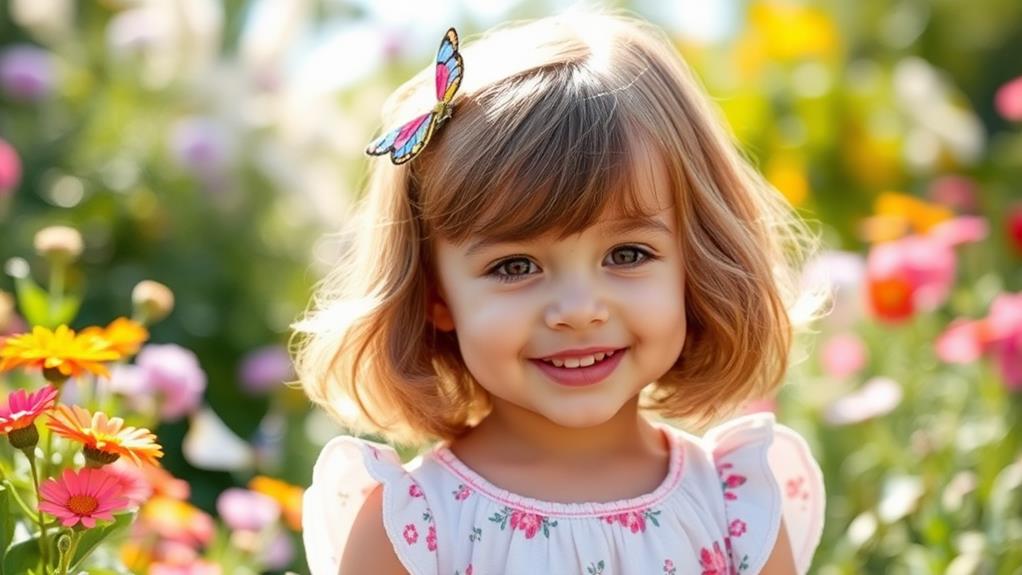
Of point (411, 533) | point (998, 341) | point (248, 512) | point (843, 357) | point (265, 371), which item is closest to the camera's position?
point (411, 533)

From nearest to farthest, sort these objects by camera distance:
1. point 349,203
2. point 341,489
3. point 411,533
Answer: point 411,533 < point 341,489 < point 349,203

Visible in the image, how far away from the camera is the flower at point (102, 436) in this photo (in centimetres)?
152

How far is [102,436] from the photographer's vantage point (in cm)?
153

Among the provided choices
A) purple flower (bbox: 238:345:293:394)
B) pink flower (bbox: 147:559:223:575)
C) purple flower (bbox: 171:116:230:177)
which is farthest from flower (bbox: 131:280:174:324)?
purple flower (bbox: 171:116:230:177)

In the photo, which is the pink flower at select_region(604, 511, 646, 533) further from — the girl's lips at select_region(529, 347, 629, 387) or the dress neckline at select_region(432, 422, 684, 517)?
the girl's lips at select_region(529, 347, 629, 387)

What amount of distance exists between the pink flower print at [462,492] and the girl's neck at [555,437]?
0.19ft

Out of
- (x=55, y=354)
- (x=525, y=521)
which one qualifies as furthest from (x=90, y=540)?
(x=525, y=521)

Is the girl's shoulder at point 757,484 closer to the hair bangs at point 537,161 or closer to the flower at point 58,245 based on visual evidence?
the hair bangs at point 537,161

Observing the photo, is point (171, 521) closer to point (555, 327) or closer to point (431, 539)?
point (431, 539)

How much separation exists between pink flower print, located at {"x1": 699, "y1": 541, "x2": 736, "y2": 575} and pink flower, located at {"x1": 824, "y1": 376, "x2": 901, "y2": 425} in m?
0.77

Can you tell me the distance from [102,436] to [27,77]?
7.70 ft

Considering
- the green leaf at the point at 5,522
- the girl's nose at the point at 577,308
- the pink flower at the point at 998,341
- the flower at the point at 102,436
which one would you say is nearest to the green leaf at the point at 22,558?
the green leaf at the point at 5,522

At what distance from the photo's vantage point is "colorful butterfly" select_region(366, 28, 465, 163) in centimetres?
171

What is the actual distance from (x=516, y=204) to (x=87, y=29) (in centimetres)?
318
